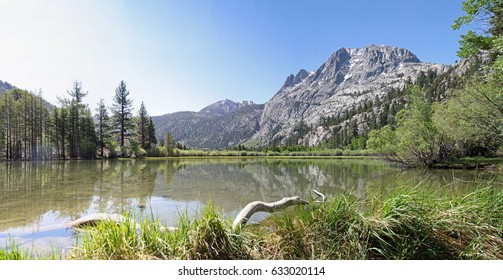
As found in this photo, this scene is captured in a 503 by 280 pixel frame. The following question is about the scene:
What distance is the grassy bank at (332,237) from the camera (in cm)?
284

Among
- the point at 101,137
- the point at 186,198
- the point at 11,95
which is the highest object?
the point at 11,95

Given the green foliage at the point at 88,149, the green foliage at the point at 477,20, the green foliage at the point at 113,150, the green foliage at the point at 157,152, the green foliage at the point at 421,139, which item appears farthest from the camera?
the green foliage at the point at 157,152

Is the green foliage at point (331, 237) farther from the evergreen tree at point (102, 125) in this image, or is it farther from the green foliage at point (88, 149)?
the evergreen tree at point (102, 125)

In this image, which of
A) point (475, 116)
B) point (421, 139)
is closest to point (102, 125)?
point (421, 139)

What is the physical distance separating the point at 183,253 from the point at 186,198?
259 inches

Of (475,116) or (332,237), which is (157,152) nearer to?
(475,116)

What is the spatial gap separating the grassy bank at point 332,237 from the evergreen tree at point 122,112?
5264 cm

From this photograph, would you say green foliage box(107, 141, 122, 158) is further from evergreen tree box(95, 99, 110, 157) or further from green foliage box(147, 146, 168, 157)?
green foliage box(147, 146, 168, 157)

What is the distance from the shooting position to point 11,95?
39281mm

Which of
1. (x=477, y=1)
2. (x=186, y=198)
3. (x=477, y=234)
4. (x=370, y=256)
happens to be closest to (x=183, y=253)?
(x=370, y=256)

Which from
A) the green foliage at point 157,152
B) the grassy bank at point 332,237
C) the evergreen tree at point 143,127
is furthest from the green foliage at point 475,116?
the evergreen tree at point 143,127

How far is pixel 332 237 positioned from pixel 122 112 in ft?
185

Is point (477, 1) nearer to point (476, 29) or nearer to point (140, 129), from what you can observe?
point (476, 29)

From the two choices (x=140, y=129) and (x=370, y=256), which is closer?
(x=370, y=256)
